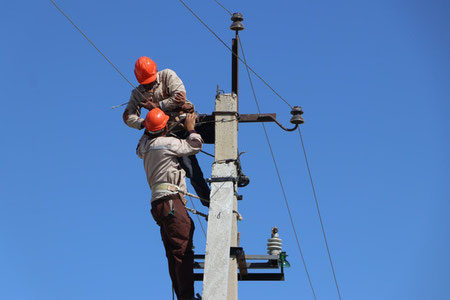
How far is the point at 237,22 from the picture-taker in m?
11.7

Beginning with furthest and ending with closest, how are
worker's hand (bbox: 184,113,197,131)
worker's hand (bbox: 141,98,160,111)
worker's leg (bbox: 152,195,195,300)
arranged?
worker's hand (bbox: 141,98,160,111), worker's hand (bbox: 184,113,197,131), worker's leg (bbox: 152,195,195,300)

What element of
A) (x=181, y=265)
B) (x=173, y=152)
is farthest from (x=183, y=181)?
(x=181, y=265)

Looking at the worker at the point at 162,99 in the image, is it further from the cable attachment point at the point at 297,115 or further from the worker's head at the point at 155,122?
the cable attachment point at the point at 297,115

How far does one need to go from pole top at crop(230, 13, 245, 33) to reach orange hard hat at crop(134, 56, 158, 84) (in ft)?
4.23

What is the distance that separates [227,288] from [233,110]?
2248 mm

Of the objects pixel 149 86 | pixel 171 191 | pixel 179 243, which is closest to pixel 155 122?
pixel 149 86

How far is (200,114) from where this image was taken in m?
11.2

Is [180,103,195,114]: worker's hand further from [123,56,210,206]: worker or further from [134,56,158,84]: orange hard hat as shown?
[134,56,158,84]: orange hard hat

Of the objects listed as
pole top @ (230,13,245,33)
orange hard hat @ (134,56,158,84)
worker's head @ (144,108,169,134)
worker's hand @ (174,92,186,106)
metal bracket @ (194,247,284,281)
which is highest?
pole top @ (230,13,245,33)

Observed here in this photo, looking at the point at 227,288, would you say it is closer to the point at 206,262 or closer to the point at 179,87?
the point at 206,262

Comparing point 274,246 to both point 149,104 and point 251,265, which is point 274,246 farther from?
point 149,104

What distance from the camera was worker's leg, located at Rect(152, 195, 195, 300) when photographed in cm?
1033

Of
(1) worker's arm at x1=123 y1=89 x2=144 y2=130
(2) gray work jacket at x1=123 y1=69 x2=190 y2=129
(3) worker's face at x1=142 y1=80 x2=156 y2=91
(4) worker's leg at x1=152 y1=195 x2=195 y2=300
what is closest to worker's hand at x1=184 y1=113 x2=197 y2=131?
(2) gray work jacket at x1=123 y1=69 x2=190 y2=129

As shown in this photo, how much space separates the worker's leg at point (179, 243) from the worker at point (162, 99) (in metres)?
0.69
